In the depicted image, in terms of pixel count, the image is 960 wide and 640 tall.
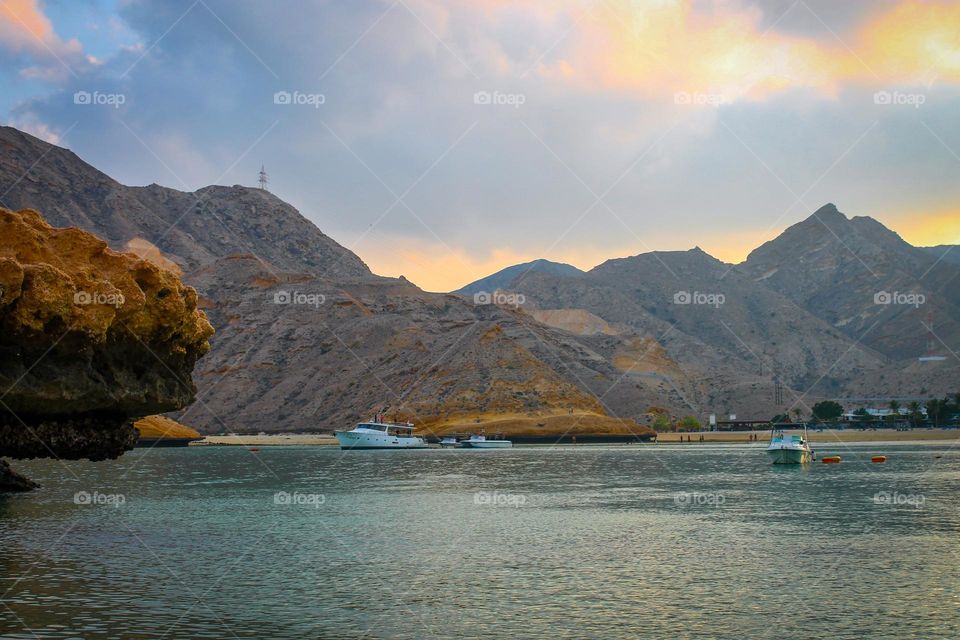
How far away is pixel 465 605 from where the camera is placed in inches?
1043

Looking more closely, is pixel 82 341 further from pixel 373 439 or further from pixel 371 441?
pixel 373 439

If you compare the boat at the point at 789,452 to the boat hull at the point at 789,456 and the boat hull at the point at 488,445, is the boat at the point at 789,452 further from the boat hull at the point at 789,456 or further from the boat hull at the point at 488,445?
the boat hull at the point at 488,445

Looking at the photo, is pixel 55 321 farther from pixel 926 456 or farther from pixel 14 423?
pixel 926 456

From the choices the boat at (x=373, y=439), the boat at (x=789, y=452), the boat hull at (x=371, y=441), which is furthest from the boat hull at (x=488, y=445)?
the boat at (x=789, y=452)

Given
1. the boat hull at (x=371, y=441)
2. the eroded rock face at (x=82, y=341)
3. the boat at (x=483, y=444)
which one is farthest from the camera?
the boat at (x=483, y=444)

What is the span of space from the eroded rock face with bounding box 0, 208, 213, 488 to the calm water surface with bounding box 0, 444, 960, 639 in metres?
5.09

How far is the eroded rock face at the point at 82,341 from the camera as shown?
41.8 m

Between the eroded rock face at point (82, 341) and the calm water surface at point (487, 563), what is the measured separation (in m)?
5.09

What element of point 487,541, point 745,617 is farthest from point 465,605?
point 487,541

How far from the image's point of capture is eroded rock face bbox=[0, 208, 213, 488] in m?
41.8

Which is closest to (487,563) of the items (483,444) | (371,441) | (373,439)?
(371,441)

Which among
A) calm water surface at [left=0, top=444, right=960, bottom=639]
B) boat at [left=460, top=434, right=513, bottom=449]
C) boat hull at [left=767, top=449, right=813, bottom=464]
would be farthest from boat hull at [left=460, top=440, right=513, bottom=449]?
calm water surface at [left=0, top=444, right=960, bottom=639]

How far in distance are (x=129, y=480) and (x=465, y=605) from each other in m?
64.8

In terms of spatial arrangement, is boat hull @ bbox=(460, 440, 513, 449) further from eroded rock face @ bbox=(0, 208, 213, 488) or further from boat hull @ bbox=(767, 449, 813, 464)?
eroded rock face @ bbox=(0, 208, 213, 488)
